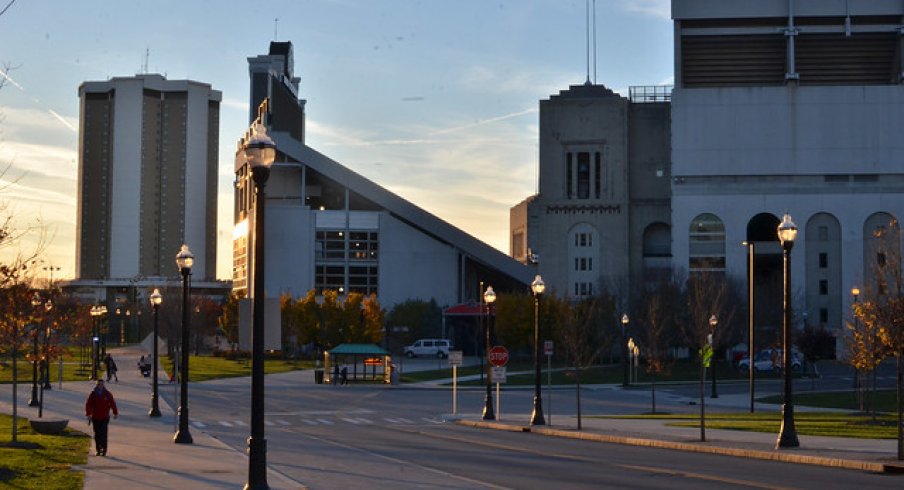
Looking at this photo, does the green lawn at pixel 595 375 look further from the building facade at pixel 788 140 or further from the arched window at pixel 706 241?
the arched window at pixel 706 241

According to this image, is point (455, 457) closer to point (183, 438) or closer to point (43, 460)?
point (183, 438)

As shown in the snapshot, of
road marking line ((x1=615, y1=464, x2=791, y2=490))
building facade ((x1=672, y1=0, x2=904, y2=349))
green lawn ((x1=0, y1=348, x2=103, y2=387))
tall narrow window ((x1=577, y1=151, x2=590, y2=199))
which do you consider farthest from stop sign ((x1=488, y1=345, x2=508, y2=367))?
tall narrow window ((x1=577, y1=151, x2=590, y2=199))

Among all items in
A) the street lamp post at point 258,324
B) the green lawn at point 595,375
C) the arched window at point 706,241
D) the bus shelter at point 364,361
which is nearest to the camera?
the street lamp post at point 258,324

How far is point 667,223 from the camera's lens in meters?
120

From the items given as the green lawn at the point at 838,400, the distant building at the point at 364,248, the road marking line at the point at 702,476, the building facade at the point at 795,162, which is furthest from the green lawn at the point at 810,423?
the distant building at the point at 364,248

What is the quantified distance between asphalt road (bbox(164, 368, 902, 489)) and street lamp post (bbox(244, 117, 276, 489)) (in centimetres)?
435

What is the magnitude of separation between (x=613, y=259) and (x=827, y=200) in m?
22.6

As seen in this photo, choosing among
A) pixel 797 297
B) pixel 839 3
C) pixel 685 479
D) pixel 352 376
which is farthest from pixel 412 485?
pixel 839 3

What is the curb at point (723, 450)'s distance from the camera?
22281 mm

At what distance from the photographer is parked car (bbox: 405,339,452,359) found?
10438 cm

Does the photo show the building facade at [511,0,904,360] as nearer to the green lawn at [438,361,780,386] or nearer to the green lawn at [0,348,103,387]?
→ the green lawn at [438,361,780,386]

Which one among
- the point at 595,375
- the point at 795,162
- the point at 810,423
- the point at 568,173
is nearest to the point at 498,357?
the point at 810,423

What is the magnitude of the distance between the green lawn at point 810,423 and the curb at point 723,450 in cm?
436

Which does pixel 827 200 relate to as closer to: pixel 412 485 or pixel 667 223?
pixel 667 223
